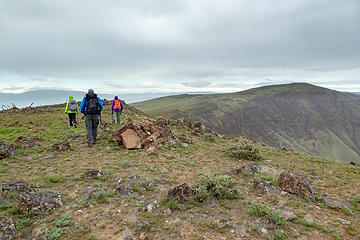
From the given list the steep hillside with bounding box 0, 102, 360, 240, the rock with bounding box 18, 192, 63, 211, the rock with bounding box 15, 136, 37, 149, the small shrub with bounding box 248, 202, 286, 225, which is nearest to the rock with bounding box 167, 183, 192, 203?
the steep hillside with bounding box 0, 102, 360, 240

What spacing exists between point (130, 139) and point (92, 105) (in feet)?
11.1

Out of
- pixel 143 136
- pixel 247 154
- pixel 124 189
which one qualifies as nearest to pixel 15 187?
pixel 124 189

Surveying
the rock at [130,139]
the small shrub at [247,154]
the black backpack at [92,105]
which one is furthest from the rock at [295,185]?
the black backpack at [92,105]

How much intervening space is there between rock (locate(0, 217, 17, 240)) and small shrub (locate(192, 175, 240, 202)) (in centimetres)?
504

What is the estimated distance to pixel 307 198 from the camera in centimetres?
729

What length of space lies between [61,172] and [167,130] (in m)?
8.79

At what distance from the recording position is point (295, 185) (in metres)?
7.74

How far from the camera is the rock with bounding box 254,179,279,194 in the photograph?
748cm

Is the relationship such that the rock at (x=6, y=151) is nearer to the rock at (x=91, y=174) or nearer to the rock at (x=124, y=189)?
the rock at (x=91, y=174)

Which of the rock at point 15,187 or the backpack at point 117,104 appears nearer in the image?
the rock at point 15,187

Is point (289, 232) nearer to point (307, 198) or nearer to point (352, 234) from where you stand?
point (352, 234)

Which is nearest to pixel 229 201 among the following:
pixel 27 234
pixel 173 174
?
pixel 173 174

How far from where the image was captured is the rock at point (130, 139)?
13.7 meters

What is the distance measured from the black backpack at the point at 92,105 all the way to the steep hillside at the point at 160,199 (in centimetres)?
275
